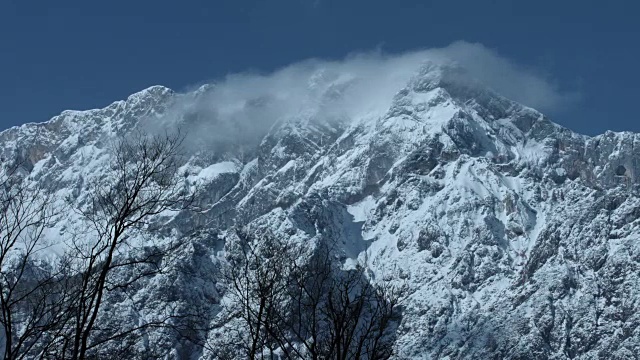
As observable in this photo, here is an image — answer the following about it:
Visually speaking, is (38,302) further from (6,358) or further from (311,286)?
(311,286)

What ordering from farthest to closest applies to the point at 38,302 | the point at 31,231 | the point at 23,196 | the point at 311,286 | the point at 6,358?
the point at 311,286, the point at 31,231, the point at 23,196, the point at 38,302, the point at 6,358

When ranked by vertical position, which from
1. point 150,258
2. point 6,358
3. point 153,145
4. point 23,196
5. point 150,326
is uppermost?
point 153,145

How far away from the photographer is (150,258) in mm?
24703

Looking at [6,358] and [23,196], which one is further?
[23,196]

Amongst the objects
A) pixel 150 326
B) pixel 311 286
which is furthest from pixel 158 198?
pixel 311 286

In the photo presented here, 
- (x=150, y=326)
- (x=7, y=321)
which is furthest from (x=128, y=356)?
(x=7, y=321)

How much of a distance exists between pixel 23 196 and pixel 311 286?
857 centimetres

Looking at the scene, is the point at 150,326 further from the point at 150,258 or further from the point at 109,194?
the point at 109,194

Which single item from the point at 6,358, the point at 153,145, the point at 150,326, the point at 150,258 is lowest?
the point at 6,358

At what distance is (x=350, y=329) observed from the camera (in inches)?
1115

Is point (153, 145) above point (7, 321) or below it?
above

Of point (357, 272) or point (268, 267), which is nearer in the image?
point (268, 267)

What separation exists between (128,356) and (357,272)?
23.6 ft

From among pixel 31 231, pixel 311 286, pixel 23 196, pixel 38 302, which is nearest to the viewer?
pixel 38 302
